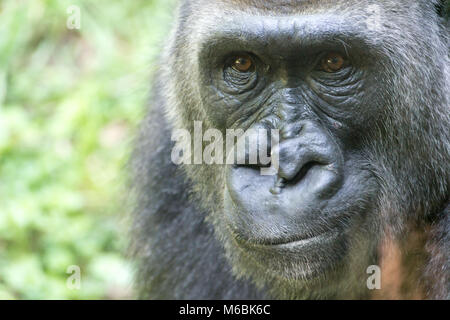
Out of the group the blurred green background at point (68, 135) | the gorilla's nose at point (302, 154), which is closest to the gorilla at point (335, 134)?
the gorilla's nose at point (302, 154)

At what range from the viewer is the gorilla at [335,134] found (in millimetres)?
3719

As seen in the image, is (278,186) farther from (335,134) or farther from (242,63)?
(242,63)

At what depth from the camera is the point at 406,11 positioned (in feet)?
12.6

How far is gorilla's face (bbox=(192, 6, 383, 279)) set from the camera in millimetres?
3672

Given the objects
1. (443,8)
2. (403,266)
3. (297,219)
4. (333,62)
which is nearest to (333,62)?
(333,62)

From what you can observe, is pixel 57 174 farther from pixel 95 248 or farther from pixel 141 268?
pixel 141 268

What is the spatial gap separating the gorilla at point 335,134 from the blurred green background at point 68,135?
157 cm

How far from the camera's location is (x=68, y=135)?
7.43 metres

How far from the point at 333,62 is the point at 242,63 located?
1.75 ft

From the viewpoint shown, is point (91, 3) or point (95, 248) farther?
point (91, 3)

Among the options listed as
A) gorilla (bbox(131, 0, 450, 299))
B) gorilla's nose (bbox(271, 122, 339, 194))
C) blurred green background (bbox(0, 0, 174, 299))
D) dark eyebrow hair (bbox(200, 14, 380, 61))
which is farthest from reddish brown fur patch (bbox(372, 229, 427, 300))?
blurred green background (bbox(0, 0, 174, 299))

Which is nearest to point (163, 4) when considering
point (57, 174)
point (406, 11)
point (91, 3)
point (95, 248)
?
point (91, 3)
